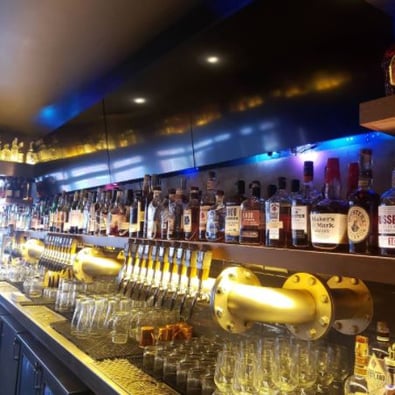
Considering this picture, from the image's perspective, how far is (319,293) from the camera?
1252 mm

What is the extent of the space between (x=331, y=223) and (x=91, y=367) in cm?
115

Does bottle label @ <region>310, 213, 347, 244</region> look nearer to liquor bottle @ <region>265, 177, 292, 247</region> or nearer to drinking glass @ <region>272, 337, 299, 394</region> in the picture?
liquor bottle @ <region>265, 177, 292, 247</region>

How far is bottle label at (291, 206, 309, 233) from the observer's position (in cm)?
126

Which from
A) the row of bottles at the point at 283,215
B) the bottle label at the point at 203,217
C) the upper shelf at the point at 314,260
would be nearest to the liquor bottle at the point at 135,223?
the row of bottles at the point at 283,215

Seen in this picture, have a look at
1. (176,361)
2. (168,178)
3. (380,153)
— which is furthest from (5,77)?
(380,153)

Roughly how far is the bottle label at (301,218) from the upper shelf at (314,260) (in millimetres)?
104

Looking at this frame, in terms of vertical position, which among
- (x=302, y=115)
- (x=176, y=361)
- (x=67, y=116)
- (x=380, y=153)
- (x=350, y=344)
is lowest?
(x=176, y=361)

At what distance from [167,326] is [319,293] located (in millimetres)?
901

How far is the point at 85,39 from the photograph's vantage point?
8.50 ft

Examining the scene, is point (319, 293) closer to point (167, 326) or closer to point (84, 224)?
point (167, 326)

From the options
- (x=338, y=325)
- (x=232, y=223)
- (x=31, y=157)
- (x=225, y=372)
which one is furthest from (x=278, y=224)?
(x=31, y=157)

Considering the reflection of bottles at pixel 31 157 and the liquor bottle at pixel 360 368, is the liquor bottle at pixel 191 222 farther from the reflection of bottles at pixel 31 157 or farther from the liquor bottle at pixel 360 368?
the reflection of bottles at pixel 31 157

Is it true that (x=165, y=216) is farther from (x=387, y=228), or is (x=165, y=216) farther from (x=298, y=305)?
(x=387, y=228)

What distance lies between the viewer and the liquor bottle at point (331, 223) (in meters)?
1.14
